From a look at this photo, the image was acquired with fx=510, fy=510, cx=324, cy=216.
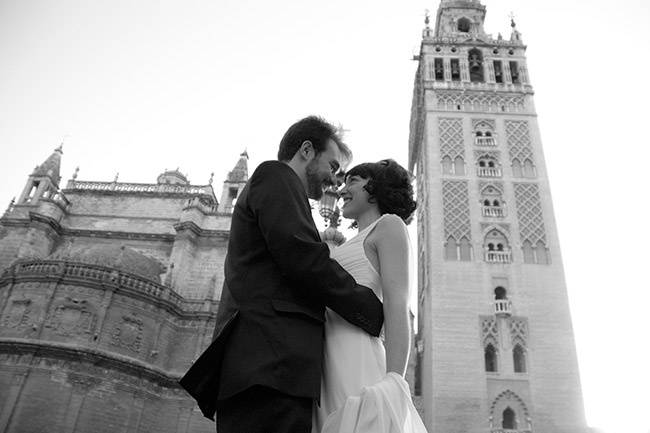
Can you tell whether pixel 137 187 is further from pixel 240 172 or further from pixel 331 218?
pixel 331 218

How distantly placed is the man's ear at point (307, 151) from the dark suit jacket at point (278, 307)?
415 millimetres

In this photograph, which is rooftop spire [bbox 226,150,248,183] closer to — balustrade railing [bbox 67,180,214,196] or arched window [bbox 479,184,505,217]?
balustrade railing [bbox 67,180,214,196]

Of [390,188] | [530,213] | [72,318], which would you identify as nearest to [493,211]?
[530,213]

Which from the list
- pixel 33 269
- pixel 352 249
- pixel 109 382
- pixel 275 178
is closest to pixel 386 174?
pixel 352 249

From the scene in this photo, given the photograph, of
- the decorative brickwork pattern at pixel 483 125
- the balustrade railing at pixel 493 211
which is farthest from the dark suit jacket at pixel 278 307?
the decorative brickwork pattern at pixel 483 125

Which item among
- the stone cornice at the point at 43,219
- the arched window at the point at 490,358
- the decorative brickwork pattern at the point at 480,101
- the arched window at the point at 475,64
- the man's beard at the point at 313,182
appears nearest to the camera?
the man's beard at the point at 313,182

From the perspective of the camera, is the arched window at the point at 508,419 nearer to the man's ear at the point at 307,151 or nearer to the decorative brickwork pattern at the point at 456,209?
the decorative brickwork pattern at the point at 456,209

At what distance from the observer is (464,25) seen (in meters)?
Answer: 37.6

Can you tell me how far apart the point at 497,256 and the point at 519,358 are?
4847 mm

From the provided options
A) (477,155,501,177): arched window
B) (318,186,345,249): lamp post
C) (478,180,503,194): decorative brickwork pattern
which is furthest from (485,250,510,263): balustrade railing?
(318,186,345,249): lamp post

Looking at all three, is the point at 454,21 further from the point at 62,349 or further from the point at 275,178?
the point at 275,178

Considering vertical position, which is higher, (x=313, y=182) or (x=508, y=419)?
(x=508, y=419)

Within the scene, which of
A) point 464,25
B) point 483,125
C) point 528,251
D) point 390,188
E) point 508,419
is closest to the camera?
point 390,188

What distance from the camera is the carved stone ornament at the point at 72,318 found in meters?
19.9
